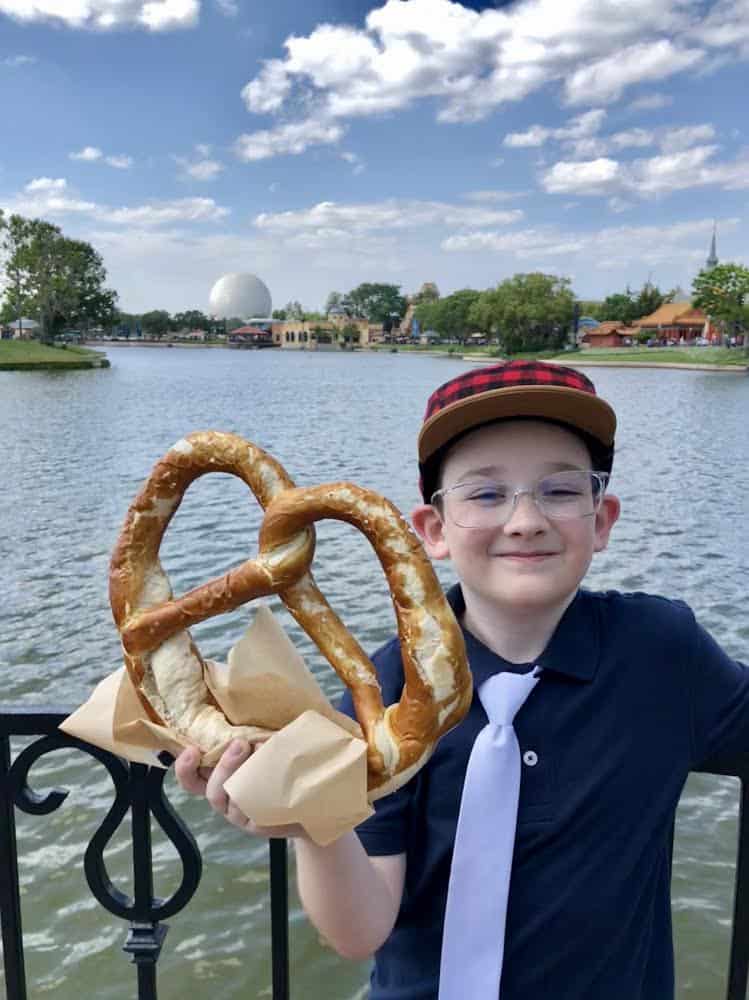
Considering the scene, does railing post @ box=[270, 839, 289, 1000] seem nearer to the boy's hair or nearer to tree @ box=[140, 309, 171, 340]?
the boy's hair

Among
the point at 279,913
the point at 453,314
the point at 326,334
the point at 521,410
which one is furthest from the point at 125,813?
the point at 326,334

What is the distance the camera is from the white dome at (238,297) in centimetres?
15912

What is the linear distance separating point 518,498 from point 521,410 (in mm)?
163

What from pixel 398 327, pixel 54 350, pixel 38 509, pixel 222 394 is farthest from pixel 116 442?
pixel 398 327

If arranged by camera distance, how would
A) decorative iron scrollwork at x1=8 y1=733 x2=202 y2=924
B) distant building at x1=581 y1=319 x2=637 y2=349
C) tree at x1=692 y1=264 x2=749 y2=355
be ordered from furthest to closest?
distant building at x1=581 y1=319 x2=637 y2=349
tree at x1=692 y1=264 x2=749 y2=355
decorative iron scrollwork at x1=8 y1=733 x2=202 y2=924

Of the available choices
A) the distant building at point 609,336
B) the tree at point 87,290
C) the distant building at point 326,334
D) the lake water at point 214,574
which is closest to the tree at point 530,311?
the distant building at point 609,336

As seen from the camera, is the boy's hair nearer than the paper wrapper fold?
No

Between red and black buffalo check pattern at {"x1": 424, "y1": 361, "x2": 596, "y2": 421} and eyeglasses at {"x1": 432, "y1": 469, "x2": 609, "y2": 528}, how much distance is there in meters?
0.16

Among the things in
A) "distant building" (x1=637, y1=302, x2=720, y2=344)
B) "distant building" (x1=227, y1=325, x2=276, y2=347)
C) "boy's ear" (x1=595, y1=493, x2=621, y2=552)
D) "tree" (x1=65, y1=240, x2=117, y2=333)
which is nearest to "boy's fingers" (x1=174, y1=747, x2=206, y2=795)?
"boy's ear" (x1=595, y1=493, x2=621, y2=552)

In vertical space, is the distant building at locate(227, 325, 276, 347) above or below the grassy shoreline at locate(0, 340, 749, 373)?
above

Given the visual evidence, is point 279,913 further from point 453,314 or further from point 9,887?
point 453,314

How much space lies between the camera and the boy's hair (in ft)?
5.18

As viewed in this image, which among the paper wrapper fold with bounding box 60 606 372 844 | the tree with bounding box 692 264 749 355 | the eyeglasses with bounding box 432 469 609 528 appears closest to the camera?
the paper wrapper fold with bounding box 60 606 372 844

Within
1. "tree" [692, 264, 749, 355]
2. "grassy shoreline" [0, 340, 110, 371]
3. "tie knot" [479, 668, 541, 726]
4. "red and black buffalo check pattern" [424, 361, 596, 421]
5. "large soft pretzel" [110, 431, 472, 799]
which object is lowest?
"grassy shoreline" [0, 340, 110, 371]
